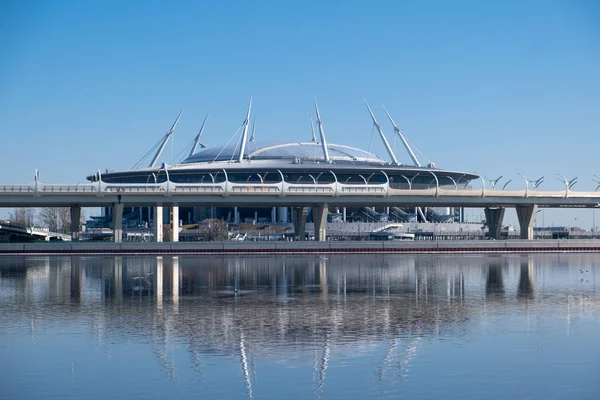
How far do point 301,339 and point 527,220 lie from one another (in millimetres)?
96909

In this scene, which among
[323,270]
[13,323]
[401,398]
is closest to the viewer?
[401,398]

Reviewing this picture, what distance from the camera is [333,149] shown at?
193625 millimetres

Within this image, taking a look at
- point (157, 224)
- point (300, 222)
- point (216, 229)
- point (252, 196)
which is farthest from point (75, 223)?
point (216, 229)

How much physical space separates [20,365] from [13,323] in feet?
30.0

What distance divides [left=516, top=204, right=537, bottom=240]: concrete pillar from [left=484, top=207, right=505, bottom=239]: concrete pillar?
3.39 meters

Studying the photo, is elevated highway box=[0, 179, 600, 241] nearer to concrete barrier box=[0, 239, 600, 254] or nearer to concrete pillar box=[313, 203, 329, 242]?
concrete pillar box=[313, 203, 329, 242]

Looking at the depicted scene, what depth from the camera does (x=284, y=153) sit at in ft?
594

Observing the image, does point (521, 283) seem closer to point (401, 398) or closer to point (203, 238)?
point (401, 398)

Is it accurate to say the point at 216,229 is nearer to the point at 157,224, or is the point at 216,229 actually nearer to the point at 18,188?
the point at 157,224

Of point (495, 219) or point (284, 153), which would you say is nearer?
point (495, 219)

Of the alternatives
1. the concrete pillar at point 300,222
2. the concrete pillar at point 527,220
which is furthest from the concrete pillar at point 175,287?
the concrete pillar at point 527,220

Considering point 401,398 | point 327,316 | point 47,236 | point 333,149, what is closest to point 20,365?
point 401,398

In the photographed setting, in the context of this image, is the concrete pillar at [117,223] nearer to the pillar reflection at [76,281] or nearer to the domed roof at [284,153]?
the pillar reflection at [76,281]

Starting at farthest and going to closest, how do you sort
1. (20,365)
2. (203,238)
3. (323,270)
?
(203,238)
(323,270)
(20,365)
